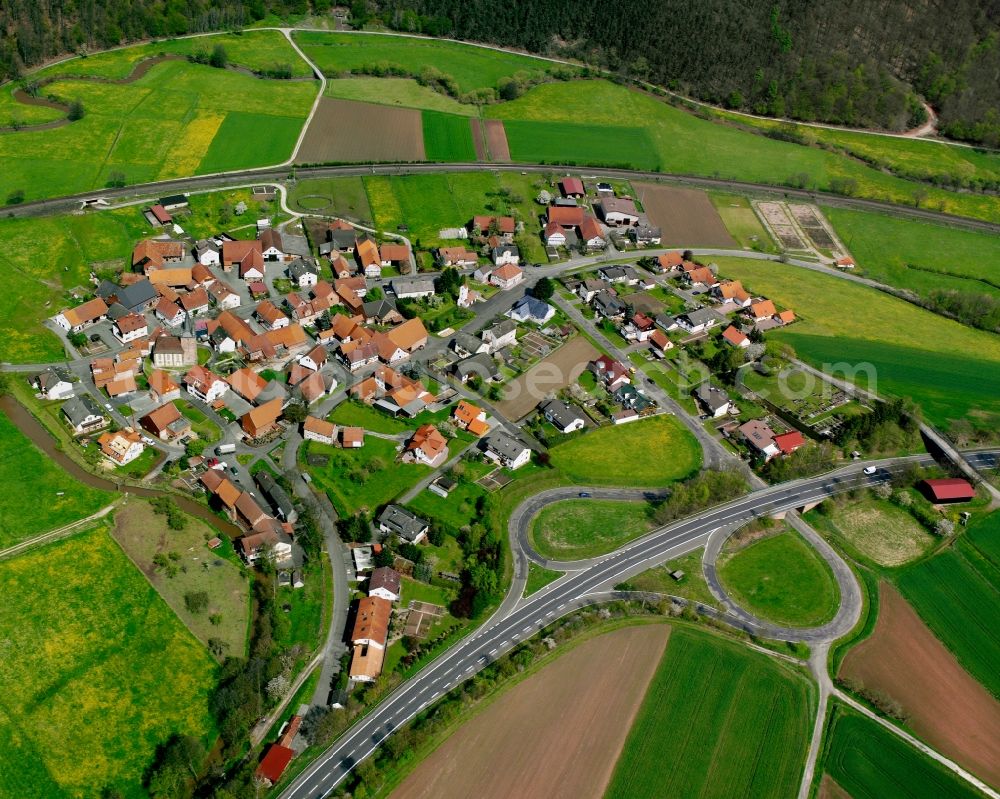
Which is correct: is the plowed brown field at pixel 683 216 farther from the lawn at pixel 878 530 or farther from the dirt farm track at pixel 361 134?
the lawn at pixel 878 530

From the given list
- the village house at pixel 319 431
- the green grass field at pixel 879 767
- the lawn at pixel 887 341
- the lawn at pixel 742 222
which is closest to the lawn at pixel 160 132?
the village house at pixel 319 431

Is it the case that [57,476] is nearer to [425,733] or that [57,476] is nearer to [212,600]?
[212,600]

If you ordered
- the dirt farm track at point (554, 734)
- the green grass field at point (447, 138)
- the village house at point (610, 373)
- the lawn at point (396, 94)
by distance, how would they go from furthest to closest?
the lawn at point (396, 94) < the green grass field at point (447, 138) < the village house at point (610, 373) < the dirt farm track at point (554, 734)

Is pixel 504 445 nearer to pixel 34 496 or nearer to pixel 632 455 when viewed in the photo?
pixel 632 455

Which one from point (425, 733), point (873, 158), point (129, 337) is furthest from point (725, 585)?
point (873, 158)

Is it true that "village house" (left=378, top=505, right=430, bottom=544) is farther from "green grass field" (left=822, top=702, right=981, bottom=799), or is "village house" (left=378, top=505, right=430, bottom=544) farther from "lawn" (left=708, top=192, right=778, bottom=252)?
"lawn" (left=708, top=192, right=778, bottom=252)

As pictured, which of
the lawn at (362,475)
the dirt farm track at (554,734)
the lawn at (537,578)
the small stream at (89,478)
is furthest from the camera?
the lawn at (362,475)

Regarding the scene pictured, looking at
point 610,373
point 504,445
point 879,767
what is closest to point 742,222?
point 610,373

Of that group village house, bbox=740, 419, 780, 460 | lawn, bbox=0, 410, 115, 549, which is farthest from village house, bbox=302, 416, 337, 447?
village house, bbox=740, 419, 780, 460
